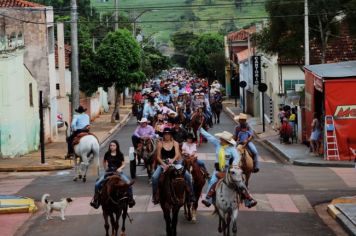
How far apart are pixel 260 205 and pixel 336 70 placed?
1313 cm

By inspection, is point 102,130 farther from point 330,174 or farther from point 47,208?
point 47,208

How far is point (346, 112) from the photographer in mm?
29016

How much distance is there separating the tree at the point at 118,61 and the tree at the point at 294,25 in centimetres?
1481

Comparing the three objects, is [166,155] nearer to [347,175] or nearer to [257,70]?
[347,175]

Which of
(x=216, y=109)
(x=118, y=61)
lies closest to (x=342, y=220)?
(x=216, y=109)

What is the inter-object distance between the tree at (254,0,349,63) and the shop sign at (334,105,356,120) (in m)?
8.64

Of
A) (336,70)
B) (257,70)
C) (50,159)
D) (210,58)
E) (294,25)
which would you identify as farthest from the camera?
(210,58)

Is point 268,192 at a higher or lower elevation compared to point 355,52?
lower

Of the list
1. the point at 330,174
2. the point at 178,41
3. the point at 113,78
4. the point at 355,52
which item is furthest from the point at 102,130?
the point at 178,41

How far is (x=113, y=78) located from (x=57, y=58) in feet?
13.4

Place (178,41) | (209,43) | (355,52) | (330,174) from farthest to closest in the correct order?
(178,41)
(209,43)
(355,52)
(330,174)

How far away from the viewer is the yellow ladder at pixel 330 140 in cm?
2898

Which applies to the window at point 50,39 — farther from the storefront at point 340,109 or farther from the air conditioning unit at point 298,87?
the storefront at point 340,109

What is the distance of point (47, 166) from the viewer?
93.1 feet
